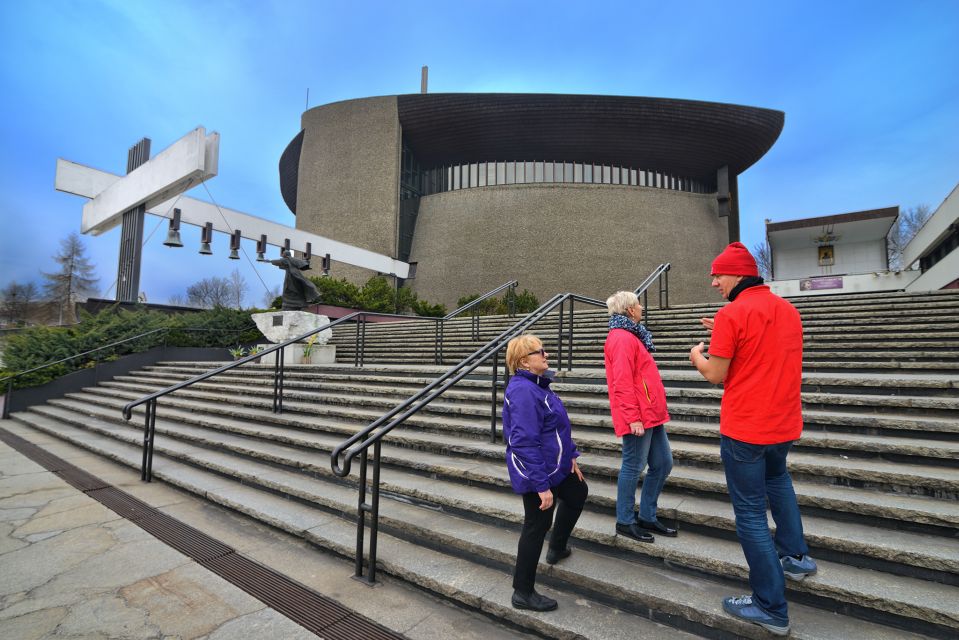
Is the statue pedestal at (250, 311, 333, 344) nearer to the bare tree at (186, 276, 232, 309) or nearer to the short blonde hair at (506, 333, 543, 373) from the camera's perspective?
the short blonde hair at (506, 333, 543, 373)

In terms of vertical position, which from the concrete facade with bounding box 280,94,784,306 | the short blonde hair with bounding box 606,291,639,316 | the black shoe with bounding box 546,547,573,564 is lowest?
the black shoe with bounding box 546,547,573,564

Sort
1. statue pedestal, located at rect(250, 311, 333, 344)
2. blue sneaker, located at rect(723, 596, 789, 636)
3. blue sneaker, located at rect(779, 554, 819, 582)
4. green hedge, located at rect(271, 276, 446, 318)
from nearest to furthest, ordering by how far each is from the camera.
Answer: blue sneaker, located at rect(723, 596, 789, 636)
blue sneaker, located at rect(779, 554, 819, 582)
statue pedestal, located at rect(250, 311, 333, 344)
green hedge, located at rect(271, 276, 446, 318)

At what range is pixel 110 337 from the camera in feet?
38.2

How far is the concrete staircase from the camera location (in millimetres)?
2330

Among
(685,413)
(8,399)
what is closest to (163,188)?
(8,399)

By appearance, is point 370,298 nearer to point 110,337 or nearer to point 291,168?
point 110,337

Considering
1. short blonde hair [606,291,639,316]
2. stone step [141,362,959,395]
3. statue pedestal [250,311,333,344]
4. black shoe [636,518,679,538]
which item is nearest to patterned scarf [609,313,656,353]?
short blonde hair [606,291,639,316]

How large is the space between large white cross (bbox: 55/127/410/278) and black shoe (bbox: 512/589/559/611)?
13.3m

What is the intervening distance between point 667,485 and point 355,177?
29.6 meters

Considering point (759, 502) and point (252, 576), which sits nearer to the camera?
point (759, 502)

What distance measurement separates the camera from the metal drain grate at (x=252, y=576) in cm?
250

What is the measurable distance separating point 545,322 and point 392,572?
8.07 meters

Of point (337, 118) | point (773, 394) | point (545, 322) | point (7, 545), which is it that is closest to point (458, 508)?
point (773, 394)

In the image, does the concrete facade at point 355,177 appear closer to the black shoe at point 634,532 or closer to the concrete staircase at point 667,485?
the concrete staircase at point 667,485
